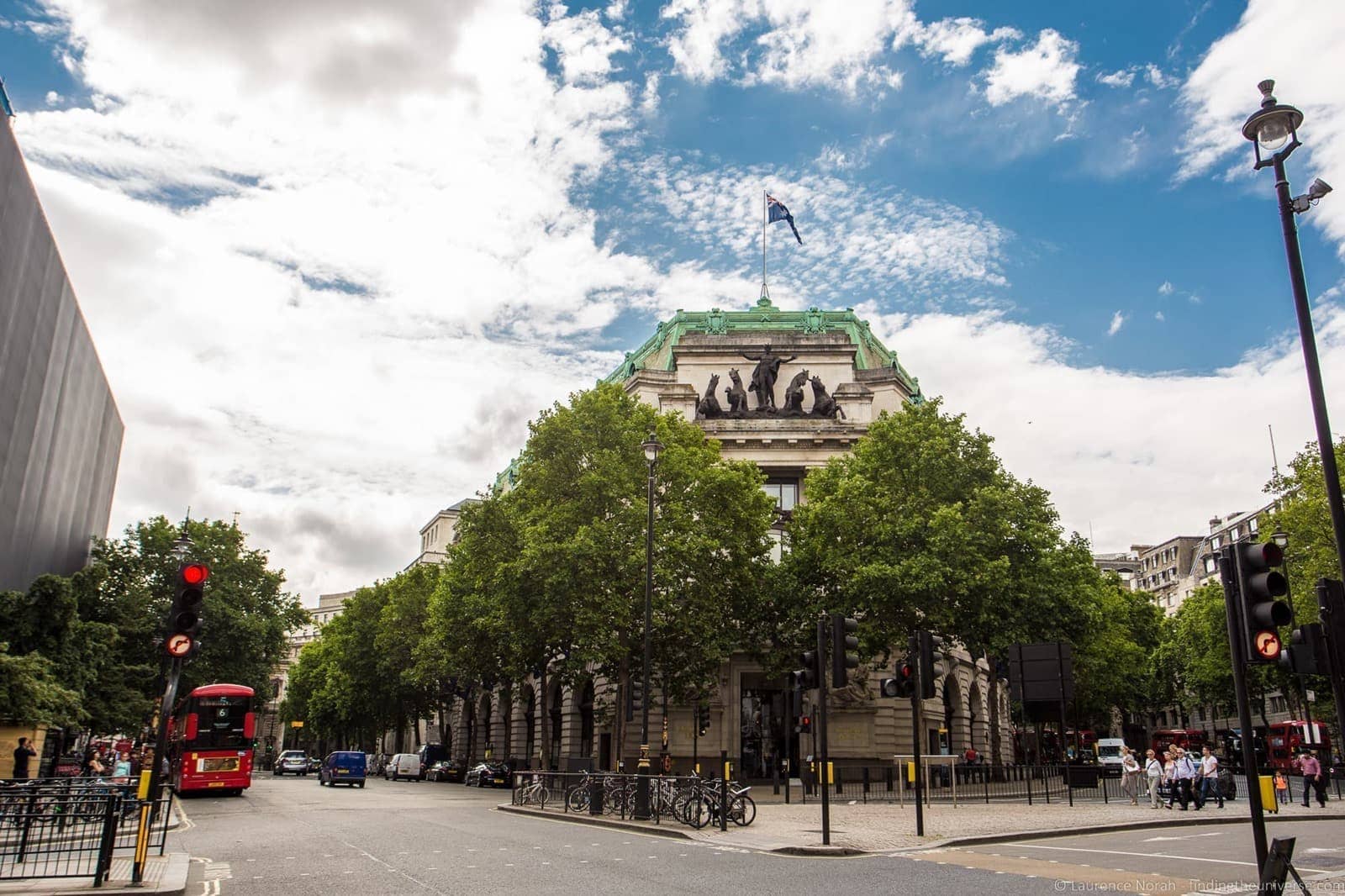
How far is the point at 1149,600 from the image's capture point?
87.0 metres

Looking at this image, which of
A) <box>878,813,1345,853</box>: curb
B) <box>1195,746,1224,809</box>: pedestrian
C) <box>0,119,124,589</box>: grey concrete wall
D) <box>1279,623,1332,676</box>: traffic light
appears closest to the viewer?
<box>1279,623,1332,676</box>: traffic light

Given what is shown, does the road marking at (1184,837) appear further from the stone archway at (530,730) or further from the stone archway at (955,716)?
the stone archway at (530,730)

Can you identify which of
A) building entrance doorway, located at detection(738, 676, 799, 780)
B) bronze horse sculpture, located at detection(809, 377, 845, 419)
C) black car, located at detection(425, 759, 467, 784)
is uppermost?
bronze horse sculpture, located at detection(809, 377, 845, 419)

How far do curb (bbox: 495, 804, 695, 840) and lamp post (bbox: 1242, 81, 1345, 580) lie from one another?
12.4 metres

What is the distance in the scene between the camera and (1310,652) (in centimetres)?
1077

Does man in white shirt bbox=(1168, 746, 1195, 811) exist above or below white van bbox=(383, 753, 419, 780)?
above

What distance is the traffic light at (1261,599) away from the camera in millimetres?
9383

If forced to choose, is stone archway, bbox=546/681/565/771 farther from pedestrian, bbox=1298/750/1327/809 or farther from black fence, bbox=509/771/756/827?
pedestrian, bbox=1298/750/1327/809

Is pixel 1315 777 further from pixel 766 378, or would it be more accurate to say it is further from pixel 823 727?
pixel 766 378

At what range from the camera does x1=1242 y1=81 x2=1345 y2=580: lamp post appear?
10.6 metres

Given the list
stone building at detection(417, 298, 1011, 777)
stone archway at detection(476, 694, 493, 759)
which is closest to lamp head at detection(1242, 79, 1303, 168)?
stone building at detection(417, 298, 1011, 777)

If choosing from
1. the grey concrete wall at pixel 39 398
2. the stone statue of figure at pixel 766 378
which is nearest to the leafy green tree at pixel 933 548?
the stone statue of figure at pixel 766 378

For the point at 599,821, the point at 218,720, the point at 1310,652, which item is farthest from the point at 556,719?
the point at 1310,652

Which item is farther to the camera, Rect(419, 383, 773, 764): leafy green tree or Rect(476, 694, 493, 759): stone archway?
Rect(476, 694, 493, 759): stone archway
